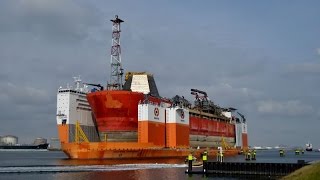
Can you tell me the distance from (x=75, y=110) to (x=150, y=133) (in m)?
15.5

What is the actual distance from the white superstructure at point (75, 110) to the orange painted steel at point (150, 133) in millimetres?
12870

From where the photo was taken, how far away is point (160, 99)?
285ft

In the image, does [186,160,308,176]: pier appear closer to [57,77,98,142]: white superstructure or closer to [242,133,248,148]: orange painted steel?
[57,77,98,142]: white superstructure

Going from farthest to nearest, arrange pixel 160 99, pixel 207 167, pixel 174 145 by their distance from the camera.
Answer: pixel 160 99 → pixel 174 145 → pixel 207 167

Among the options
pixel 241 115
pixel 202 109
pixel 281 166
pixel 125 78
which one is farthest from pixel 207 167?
pixel 241 115

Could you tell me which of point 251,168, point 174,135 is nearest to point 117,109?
point 174,135

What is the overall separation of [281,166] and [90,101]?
46270 mm

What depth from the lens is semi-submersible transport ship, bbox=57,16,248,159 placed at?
6950 cm

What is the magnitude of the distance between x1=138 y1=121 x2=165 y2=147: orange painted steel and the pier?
31.4 meters

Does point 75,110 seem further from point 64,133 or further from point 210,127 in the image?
point 210,127

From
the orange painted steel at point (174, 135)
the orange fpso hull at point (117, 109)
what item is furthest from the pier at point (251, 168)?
the orange painted steel at point (174, 135)

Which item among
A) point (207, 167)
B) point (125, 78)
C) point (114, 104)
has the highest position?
point (125, 78)

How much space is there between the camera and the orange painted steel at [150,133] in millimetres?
72875

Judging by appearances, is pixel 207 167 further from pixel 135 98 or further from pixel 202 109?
pixel 202 109
